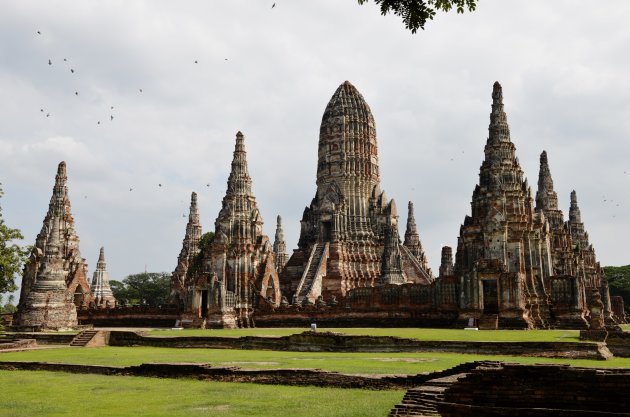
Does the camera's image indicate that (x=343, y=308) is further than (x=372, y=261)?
No

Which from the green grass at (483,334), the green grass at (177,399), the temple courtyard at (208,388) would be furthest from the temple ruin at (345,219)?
the green grass at (177,399)

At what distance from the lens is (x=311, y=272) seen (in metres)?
47.8

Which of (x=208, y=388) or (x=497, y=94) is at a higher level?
(x=497, y=94)

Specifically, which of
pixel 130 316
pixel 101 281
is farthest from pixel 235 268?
pixel 101 281

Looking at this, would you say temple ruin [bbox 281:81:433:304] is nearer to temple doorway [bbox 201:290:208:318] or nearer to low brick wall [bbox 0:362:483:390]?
temple doorway [bbox 201:290:208:318]

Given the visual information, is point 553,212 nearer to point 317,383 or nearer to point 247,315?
point 247,315

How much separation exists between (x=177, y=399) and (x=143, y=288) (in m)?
79.2

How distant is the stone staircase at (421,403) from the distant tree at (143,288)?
3050 inches

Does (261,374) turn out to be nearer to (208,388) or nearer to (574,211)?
(208,388)

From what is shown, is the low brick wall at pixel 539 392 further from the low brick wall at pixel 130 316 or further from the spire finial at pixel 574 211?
the spire finial at pixel 574 211

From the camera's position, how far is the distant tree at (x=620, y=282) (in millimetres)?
68200

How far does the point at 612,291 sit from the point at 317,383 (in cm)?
6706

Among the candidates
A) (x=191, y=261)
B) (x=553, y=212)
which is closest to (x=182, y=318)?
(x=191, y=261)

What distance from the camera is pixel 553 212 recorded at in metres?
48.7
